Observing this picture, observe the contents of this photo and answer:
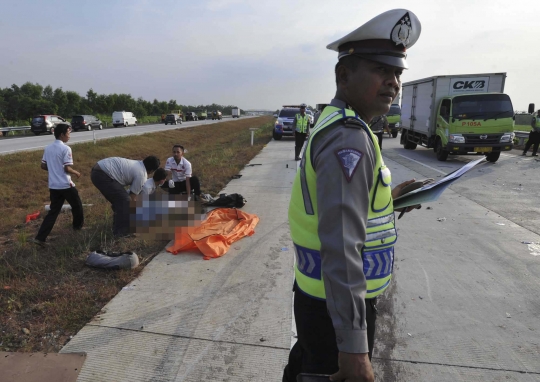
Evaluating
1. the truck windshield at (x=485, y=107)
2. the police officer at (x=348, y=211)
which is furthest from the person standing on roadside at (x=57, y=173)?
the truck windshield at (x=485, y=107)

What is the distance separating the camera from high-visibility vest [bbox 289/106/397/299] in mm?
1229

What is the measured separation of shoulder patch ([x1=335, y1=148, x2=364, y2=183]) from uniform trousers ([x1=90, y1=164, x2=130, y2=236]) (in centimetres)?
460

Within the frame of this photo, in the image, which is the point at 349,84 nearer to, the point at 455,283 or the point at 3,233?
the point at 455,283

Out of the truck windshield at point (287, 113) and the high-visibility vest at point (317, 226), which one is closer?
the high-visibility vest at point (317, 226)

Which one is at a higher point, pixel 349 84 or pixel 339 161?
pixel 349 84

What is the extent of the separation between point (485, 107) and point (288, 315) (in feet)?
36.8

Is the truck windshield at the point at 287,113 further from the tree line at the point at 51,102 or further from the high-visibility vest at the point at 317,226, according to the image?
the tree line at the point at 51,102

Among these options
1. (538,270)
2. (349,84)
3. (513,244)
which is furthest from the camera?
(513,244)

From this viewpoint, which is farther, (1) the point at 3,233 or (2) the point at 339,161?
(1) the point at 3,233

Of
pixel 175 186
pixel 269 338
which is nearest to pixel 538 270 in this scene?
pixel 269 338

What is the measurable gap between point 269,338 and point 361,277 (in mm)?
1958

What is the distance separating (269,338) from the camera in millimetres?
2812

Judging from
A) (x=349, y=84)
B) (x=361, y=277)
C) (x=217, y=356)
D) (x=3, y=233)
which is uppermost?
(x=349, y=84)

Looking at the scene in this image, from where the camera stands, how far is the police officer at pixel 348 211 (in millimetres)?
1094
